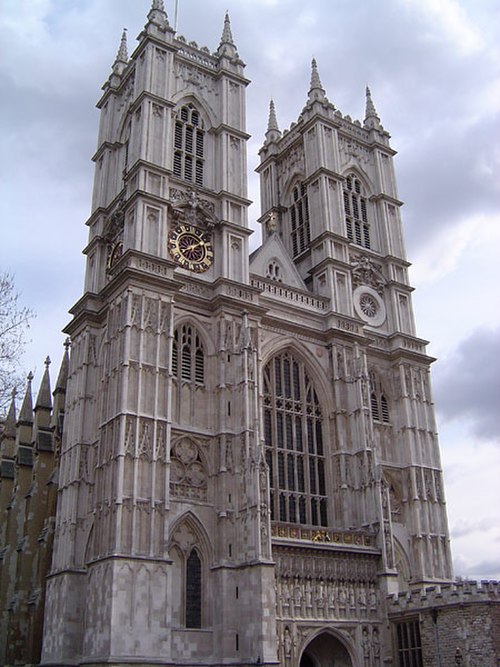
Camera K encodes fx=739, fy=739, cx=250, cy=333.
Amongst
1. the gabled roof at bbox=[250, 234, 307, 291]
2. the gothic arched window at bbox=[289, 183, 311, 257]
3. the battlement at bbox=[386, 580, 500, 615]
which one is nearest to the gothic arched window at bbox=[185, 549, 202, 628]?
the battlement at bbox=[386, 580, 500, 615]

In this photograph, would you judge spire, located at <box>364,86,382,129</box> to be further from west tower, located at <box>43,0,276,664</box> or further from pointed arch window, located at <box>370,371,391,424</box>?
pointed arch window, located at <box>370,371,391,424</box>

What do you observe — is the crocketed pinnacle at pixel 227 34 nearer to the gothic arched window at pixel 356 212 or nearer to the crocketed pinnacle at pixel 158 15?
the crocketed pinnacle at pixel 158 15

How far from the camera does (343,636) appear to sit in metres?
30.2

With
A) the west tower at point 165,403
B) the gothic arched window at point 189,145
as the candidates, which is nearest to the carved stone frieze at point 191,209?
the west tower at point 165,403

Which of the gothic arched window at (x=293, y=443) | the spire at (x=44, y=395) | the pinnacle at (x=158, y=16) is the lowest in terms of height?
the gothic arched window at (x=293, y=443)

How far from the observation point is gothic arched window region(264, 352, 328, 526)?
111 ft

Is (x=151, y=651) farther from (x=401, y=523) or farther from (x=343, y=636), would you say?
(x=401, y=523)

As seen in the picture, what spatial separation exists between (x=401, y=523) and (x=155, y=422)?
14424 mm

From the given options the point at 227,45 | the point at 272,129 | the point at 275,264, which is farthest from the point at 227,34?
the point at 275,264

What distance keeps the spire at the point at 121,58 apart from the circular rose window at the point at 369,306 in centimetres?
1896

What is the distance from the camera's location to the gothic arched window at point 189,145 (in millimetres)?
38188

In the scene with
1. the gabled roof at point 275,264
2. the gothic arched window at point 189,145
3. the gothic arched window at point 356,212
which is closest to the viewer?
the gothic arched window at point 189,145

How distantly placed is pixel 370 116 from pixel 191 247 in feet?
64.6

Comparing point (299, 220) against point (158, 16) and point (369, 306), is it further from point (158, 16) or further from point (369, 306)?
point (158, 16)
